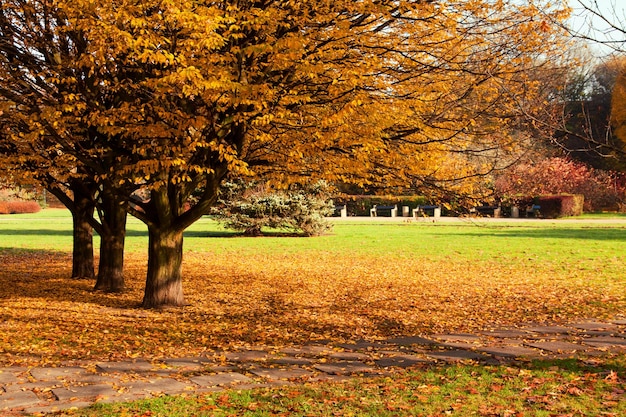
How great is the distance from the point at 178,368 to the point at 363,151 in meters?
3.77

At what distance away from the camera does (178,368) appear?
677cm

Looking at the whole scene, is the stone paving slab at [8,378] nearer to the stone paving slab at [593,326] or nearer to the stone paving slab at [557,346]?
the stone paving slab at [557,346]

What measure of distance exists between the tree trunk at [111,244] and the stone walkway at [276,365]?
19.2ft

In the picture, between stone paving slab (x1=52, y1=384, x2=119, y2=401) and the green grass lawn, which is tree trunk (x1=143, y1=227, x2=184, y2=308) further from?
stone paving slab (x1=52, y1=384, x2=119, y2=401)

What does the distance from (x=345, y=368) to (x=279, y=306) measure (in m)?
4.75

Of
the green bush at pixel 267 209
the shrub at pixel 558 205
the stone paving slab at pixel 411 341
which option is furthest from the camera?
the shrub at pixel 558 205

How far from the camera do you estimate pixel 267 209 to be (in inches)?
1097

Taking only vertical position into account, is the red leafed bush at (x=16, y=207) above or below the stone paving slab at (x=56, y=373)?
above

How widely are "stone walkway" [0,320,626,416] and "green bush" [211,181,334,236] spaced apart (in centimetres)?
1912

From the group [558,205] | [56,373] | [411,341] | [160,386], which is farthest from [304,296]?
[558,205]

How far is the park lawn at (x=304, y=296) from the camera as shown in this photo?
28.7 feet

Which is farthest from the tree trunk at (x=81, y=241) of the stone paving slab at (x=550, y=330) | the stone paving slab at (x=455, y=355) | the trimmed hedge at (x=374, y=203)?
the trimmed hedge at (x=374, y=203)

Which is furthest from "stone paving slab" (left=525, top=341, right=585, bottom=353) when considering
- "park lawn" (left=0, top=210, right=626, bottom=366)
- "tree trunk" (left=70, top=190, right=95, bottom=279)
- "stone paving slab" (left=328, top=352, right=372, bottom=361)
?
"tree trunk" (left=70, top=190, right=95, bottom=279)

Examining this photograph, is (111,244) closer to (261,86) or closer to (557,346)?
(261,86)
